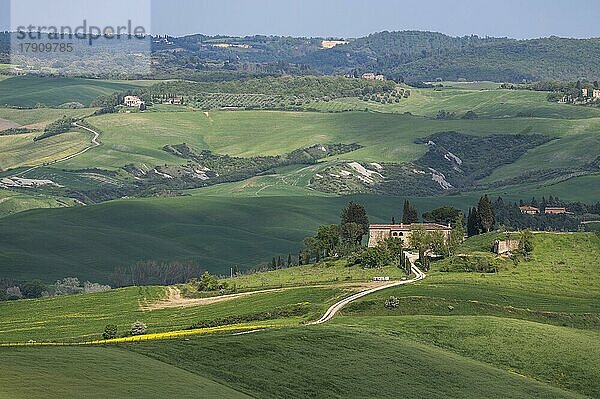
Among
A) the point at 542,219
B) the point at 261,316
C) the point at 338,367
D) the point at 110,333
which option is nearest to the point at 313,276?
the point at 261,316

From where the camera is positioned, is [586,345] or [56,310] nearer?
[586,345]

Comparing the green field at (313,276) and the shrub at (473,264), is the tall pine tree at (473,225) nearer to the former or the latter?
the green field at (313,276)

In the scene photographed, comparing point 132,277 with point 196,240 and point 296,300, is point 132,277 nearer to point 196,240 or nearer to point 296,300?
point 196,240

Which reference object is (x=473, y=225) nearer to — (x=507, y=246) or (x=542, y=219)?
(x=507, y=246)

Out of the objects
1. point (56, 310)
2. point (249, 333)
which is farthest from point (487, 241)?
point (249, 333)

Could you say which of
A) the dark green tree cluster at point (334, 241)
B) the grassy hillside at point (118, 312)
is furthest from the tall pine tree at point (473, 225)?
the grassy hillside at point (118, 312)

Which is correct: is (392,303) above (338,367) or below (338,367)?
below
